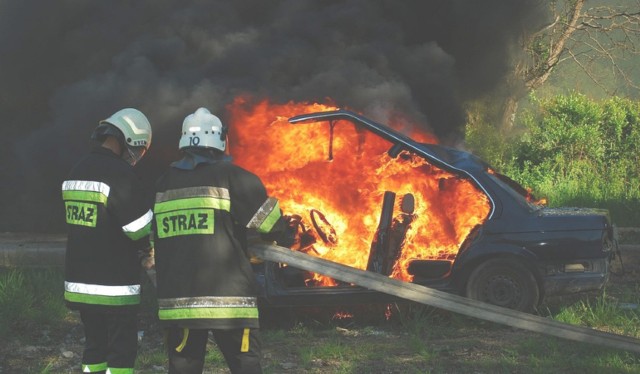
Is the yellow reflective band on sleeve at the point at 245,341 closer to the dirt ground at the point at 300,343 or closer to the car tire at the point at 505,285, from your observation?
the dirt ground at the point at 300,343

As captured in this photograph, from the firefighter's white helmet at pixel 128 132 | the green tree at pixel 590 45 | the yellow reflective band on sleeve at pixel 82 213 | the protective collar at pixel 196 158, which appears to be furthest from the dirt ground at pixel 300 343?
the green tree at pixel 590 45

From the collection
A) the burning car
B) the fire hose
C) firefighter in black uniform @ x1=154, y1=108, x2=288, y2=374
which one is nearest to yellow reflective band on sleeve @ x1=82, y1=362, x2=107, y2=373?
firefighter in black uniform @ x1=154, y1=108, x2=288, y2=374

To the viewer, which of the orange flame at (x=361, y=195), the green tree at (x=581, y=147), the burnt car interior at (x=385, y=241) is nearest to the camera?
the burnt car interior at (x=385, y=241)

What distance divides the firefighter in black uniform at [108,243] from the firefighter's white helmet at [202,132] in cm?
57

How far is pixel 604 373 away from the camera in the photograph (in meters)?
5.37

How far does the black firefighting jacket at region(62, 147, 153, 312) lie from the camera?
451cm

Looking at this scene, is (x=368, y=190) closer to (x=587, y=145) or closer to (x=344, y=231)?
(x=344, y=231)

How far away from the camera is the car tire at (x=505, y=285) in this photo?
6641mm

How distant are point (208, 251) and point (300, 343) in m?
2.62

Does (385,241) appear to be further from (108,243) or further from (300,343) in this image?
(108,243)

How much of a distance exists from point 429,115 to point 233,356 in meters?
8.71

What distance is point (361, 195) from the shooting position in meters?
7.07

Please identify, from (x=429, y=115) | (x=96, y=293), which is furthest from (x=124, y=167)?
(x=429, y=115)

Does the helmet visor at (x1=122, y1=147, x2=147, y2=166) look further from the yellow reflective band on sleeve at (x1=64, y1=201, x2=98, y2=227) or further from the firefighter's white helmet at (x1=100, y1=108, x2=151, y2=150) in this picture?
the yellow reflective band on sleeve at (x1=64, y1=201, x2=98, y2=227)
